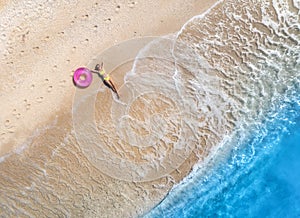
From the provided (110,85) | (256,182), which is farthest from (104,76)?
(256,182)

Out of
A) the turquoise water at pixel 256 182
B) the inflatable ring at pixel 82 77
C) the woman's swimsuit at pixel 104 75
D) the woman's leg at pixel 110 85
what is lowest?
the turquoise water at pixel 256 182

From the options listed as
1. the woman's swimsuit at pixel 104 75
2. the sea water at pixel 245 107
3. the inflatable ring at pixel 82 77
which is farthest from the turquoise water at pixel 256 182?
the inflatable ring at pixel 82 77

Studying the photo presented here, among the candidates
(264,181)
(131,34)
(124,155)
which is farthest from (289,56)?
(124,155)

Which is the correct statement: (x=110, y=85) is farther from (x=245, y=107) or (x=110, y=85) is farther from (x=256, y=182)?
(x=256, y=182)

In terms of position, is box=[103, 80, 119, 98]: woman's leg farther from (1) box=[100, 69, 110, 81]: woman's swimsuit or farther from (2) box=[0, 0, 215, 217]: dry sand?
(2) box=[0, 0, 215, 217]: dry sand

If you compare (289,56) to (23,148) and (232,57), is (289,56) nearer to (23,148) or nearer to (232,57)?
(232,57)

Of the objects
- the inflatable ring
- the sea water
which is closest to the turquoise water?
the sea water

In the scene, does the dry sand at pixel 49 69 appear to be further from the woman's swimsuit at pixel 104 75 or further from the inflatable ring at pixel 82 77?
the woman's swimsuit at pixel 104 75
